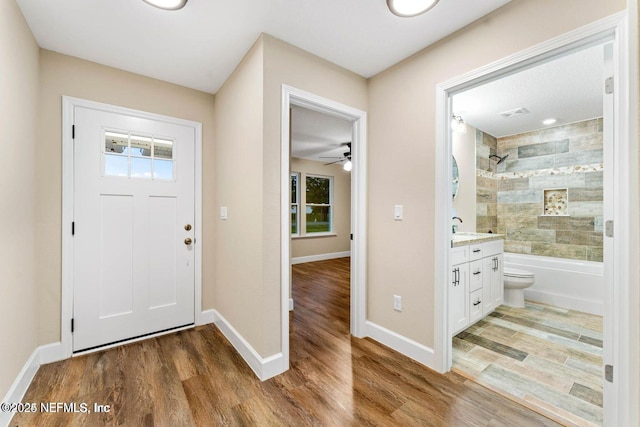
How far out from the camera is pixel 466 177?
377cm

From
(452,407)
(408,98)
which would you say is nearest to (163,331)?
(452,407)

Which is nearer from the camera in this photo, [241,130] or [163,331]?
[241,130]

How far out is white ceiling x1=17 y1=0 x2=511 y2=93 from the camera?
161 cm

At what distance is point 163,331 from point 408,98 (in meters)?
3.02

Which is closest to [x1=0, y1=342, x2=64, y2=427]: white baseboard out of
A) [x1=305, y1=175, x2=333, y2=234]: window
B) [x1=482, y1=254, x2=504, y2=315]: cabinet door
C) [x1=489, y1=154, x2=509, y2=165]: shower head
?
[x1=482, y1=254, x2=504, y2=315]: cabinet door

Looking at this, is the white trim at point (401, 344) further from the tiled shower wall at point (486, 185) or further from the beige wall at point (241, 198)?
the tiled shower wall at point (486, 185)

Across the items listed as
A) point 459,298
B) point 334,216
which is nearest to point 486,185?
point 459,298

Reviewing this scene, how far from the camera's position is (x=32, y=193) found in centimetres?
187

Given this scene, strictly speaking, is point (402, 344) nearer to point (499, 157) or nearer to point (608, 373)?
point (608, 373)

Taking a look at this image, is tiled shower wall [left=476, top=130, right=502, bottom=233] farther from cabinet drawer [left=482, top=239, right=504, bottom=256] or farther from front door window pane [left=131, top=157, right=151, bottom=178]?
front door window pane [left=131, top=157, right=151, bottom=178]

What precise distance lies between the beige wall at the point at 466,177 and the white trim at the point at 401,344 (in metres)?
2.09

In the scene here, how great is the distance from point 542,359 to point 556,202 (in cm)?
273

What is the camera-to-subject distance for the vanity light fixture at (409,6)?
5.06ft

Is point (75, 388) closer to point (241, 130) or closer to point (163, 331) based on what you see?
point (163, 331)
